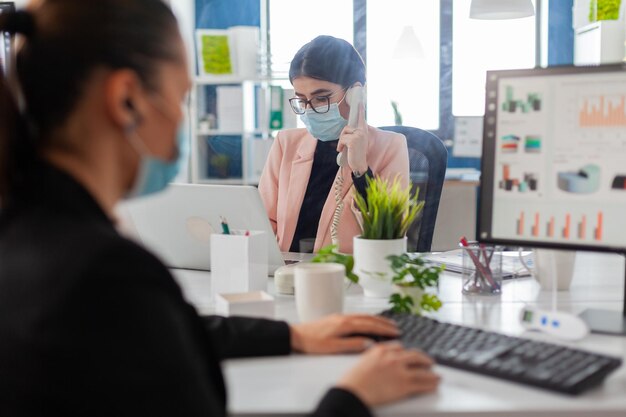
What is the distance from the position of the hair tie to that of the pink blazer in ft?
5.35

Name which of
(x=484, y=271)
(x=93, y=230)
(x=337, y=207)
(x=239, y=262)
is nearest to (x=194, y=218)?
(x=239, y=262)

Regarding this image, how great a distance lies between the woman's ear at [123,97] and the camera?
734 millimetres

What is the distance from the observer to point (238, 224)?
1670mm

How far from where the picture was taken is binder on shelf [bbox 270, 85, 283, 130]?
533cm

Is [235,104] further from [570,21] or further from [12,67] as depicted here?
[12,67]

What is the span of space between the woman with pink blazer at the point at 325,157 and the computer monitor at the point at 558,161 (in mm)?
1007

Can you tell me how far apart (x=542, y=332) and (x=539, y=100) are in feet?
1.32

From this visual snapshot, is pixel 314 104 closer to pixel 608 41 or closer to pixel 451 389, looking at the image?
pixel 451 389

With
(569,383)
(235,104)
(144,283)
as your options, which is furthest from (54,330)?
(235,104)

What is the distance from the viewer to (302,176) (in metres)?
2.51

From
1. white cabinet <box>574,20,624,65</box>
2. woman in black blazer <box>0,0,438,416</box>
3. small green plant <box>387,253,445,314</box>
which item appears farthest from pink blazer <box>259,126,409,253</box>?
white cabinet <box>574,20,624,65</box>

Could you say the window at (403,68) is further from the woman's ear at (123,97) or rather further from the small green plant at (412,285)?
the woman's ear at (123,97)

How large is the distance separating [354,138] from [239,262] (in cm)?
101

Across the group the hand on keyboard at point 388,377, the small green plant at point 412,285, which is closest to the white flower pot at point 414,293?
the small green plant at point 412,285
